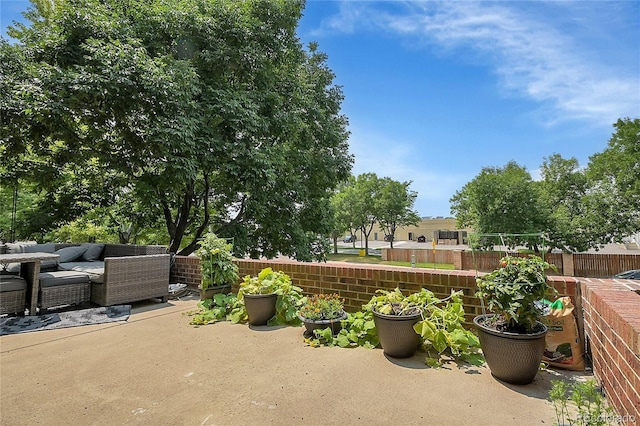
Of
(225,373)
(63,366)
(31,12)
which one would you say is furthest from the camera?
(31,12)

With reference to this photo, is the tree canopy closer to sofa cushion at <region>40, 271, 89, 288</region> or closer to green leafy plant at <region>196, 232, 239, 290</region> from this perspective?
green leafy plant at <region>196, 232, 239, 290</region>

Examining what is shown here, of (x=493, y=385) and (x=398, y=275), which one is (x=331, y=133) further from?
(x=493, y=385)

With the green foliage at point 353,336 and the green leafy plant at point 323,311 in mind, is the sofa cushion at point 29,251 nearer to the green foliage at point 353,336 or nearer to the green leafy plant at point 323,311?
the green leafy plant at point 323,311

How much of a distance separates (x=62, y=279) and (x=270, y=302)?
10.2ft

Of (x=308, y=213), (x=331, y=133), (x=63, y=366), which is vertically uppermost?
(x=331, y=133)

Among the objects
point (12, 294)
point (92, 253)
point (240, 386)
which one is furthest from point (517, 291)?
point (92, 253)

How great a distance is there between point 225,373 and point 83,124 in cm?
717

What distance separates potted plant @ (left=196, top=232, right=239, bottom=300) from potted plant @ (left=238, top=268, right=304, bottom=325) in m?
0.81

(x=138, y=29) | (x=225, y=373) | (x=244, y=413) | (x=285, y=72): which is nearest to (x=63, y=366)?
(x=225, y=373)

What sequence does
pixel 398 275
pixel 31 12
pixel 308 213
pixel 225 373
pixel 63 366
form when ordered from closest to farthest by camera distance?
pixel 225 373, pixel 63 366, pixel 398 275, pixel 31 12, pixel 308 213

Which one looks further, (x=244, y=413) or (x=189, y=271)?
(x=189, y=271)

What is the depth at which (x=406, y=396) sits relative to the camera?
7.14 ft

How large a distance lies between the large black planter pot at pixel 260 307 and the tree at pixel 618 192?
1864 cm

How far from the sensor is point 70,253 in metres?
6.21
